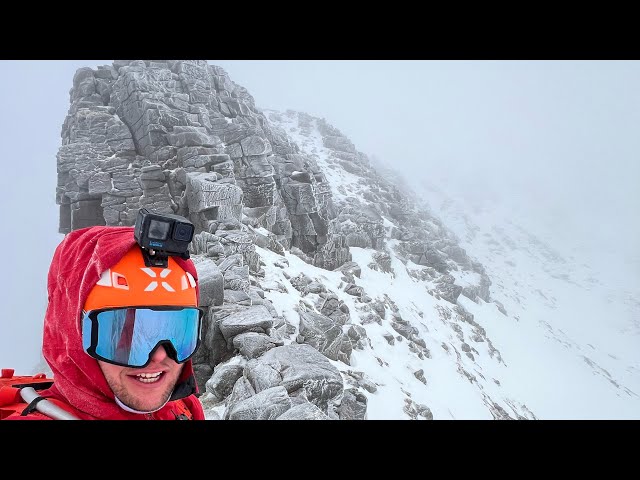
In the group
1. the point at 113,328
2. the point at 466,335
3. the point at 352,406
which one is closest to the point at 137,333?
the point at 113,328

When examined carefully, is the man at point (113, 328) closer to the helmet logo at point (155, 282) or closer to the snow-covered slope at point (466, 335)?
the helmet logo at point (155, 282)

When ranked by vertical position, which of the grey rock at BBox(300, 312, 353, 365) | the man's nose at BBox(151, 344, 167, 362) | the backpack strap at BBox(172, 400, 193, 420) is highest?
the man's nose at BBox(151, 344, 167, 362)

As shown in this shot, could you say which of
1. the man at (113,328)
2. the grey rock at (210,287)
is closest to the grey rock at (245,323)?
the grey rock at (210,287)

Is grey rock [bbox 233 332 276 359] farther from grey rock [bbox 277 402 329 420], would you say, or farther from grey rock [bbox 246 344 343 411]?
grey rock [bbox 277 402 329 420]

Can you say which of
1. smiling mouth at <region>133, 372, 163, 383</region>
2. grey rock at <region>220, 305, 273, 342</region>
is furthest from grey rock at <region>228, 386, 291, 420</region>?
smiling mouth at <region>133, 372, 163, 383</region>
